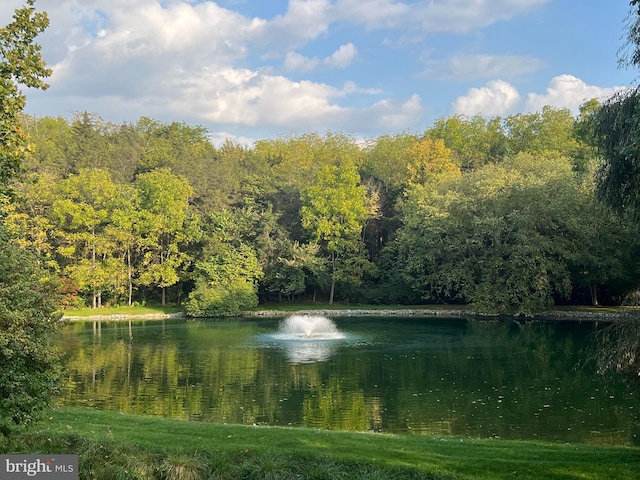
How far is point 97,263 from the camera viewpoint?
1651 inches

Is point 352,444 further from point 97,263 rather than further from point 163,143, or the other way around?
point 163,143

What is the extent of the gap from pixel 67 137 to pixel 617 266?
2030 inches

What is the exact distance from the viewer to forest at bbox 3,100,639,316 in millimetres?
35875

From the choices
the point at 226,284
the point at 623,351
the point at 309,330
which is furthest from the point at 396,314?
the point at 623,351

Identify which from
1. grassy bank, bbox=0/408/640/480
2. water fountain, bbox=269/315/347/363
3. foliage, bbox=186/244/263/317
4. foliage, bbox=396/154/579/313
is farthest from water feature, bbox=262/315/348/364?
grassy bank, bbox=0/408/640/480

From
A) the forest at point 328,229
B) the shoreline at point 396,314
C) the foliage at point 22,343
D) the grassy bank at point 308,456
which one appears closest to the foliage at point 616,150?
the grassy bank at point 308,456

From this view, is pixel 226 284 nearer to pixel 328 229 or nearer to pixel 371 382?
pixel 328 229

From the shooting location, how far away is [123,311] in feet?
135

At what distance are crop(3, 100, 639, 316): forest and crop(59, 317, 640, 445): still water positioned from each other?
27.9 feet

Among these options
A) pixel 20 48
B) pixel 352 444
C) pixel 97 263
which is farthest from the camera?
pixel 97 263

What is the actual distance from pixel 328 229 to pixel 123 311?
1607cm

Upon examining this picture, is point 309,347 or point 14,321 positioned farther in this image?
point 309,347

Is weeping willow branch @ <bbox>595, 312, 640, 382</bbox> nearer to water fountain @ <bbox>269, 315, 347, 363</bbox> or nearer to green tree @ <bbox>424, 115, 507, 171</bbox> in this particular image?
water fountain @ <bbox>269, 315, 347, 363</bbox>

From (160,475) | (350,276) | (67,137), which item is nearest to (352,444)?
(160,475)
